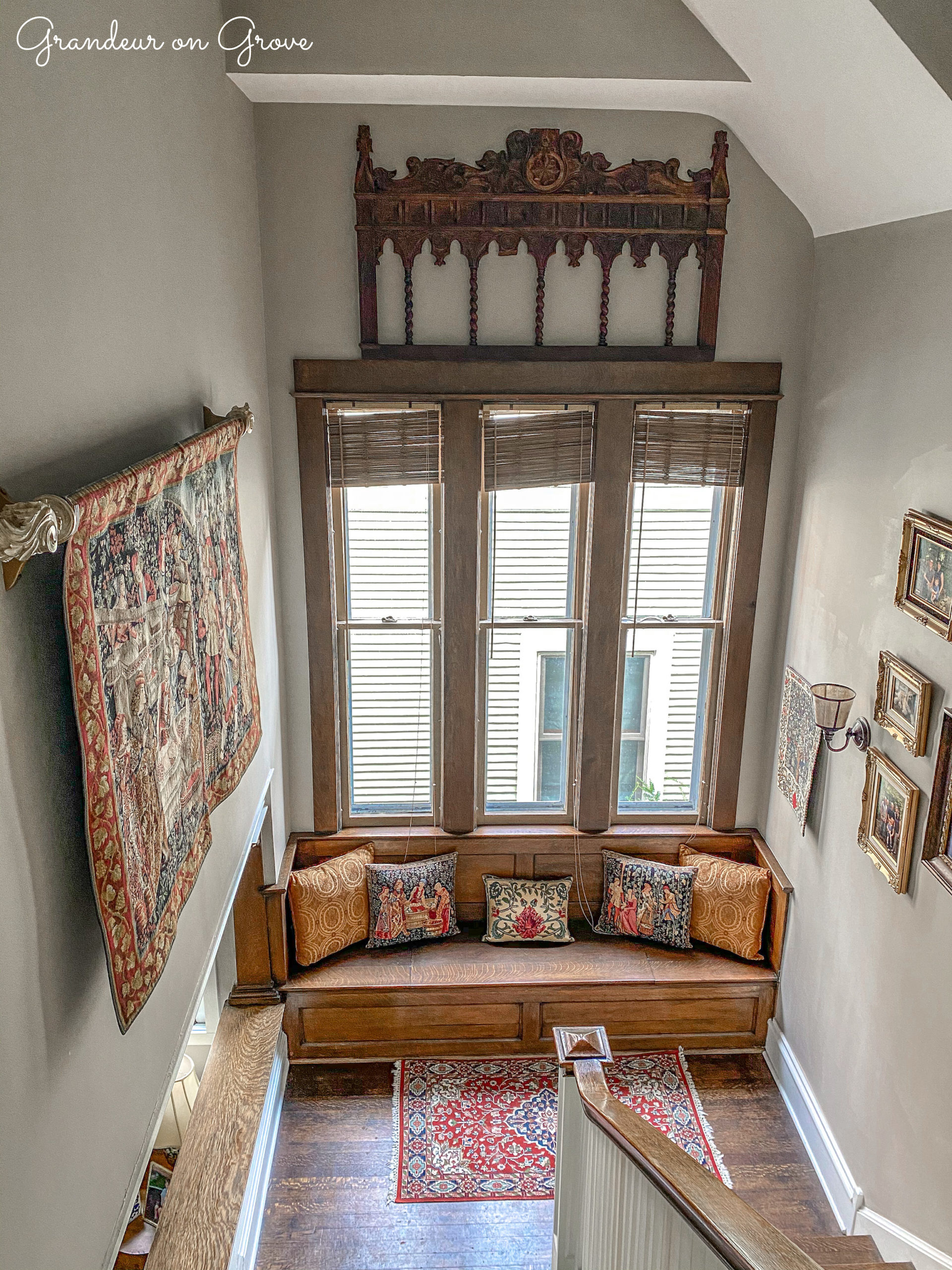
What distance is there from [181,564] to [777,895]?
140 inches

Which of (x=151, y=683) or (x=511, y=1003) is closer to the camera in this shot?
(x=151, y=683)

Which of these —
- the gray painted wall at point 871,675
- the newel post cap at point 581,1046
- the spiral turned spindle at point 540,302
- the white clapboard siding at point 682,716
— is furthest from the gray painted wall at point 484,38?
the newel post cap at point 581,1046

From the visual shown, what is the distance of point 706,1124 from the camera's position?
14.6ft

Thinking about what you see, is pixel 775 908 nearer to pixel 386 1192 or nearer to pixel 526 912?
pixel 526 912

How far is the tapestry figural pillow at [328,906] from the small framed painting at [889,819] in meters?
2.49

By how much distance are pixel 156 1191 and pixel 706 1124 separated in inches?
97.2

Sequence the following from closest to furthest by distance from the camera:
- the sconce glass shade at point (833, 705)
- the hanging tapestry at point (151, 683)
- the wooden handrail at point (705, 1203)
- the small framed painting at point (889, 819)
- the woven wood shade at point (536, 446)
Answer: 1. the hanging tapestry at point (151, 683)
2. the wooden handrail at point (705, 1203)
3. the small framed painting at point (889, 819)
4. the sconce glass shade at point (833, 705)
5. the woven wood shade at point (536, 446)

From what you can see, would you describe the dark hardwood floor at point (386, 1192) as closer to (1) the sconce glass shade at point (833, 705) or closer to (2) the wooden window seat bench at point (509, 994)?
(2) the wooden window seat bench at point (509, 994)

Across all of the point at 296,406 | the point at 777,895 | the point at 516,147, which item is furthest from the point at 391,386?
the point at 777,895

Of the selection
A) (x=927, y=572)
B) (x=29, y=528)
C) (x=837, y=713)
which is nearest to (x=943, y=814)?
(x=837, y=713)

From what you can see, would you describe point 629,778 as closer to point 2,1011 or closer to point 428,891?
point 428,891

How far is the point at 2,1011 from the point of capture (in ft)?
5.51

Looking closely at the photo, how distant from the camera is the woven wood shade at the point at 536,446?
15.0 feet

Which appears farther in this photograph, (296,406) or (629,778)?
(629,778)
